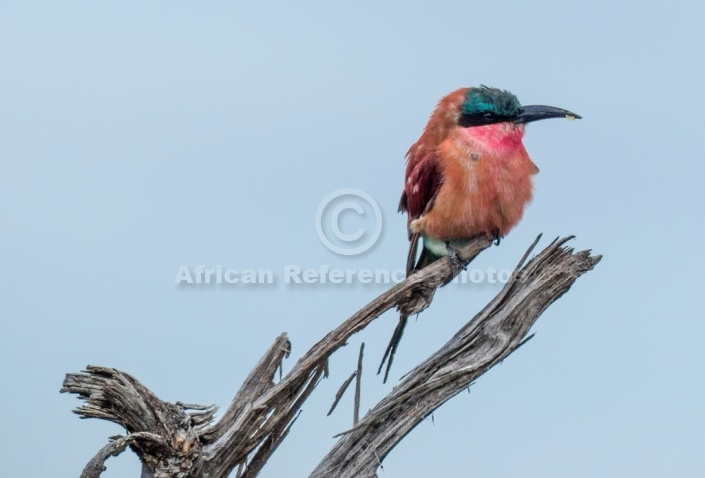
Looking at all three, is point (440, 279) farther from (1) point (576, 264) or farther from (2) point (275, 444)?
(2) point (275, 444)

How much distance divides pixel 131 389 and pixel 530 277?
5.52 ft

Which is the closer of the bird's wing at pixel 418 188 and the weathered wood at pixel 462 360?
the weathered wood at pixel 462 360

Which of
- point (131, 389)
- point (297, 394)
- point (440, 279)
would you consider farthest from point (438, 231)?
point (131, 389)

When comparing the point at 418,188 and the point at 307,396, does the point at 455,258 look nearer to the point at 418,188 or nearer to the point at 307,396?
the point at 418,188

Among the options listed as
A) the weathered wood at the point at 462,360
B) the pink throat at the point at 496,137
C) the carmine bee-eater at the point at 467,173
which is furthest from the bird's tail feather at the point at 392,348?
the pink throat at the point at 496,137

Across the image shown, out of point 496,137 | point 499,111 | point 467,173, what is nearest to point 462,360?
point 467,173

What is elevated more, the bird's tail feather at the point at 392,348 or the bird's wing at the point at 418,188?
the bird's wing at the point at 418,188

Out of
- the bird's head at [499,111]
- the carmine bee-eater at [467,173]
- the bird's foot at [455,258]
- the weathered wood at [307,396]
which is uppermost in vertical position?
the bird's head at [499,111]

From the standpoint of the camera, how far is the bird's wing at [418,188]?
434 centimetres

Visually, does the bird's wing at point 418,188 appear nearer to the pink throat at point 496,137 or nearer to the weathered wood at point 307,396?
the pink throat at point 496,137

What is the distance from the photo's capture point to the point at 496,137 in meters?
4.38

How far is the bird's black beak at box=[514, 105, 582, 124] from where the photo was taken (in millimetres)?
4449

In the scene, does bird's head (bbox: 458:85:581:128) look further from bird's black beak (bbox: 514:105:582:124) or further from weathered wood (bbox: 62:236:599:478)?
weathered wood (bbox: 62:236:599:478)

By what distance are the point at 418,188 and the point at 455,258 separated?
39cm
